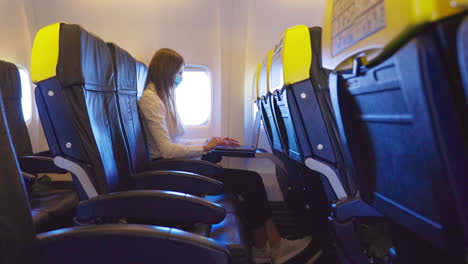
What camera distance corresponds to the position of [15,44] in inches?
115

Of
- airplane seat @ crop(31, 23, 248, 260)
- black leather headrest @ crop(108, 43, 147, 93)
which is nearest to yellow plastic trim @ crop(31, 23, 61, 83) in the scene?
airplane seat @ crop(31, 23, 248, 260)

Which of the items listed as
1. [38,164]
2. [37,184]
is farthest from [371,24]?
[37,184]

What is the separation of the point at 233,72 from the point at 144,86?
110cm

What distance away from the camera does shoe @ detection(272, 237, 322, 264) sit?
200cm

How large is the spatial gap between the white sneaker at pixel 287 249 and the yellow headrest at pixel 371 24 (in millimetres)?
1631

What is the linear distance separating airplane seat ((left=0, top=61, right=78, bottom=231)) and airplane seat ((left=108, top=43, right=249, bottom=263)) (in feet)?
1.62

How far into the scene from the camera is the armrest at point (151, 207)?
3.77 ft

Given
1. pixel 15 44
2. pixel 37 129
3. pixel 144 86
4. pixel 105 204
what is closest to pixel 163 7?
pixel 144 86

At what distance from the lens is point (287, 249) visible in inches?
81.3

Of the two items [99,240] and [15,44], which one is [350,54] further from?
[15,44]

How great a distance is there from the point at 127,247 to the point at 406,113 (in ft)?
2.44

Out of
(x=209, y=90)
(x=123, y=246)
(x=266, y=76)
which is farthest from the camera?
(x=209, y=90)

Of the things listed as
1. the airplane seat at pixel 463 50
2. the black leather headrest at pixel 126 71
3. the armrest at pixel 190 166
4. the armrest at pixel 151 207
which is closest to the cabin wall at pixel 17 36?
the black leather headrest at pixel 126 71

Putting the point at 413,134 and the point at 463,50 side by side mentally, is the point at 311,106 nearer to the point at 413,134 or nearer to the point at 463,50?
the point at 413,134
